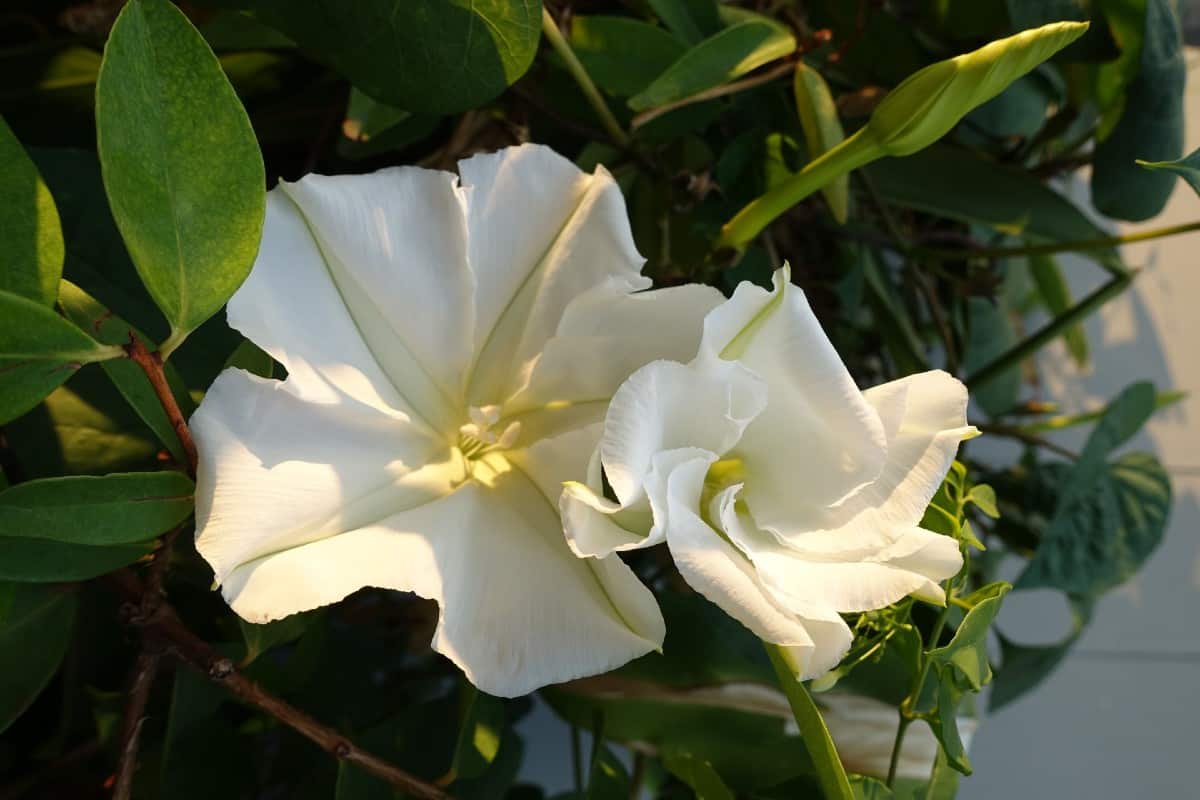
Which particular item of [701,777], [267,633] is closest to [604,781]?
[701,777]

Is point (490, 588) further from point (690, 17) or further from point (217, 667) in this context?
point (690, 17)

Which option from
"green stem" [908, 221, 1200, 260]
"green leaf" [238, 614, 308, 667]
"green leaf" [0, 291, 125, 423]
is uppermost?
"green leaf" [0, 291, 125, 423]

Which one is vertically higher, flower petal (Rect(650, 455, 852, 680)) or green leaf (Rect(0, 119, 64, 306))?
green leaf (Rect(0, 119, 64, 306))

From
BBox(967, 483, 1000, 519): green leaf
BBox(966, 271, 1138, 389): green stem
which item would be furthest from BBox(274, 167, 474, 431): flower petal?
BBox(966, 271, 1138, 389): green stem

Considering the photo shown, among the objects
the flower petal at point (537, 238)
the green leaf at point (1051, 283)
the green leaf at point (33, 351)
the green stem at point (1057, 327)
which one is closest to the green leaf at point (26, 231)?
the green leaf at point (33, 351)

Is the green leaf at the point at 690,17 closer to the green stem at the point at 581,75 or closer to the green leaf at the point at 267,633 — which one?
the green stem at the point at 581,75

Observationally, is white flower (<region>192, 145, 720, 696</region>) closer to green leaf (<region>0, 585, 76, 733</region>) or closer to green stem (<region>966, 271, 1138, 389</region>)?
green leaf (<region>0, 585, 76, 733</region>)

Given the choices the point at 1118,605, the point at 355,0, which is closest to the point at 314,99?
the point at 355,0
